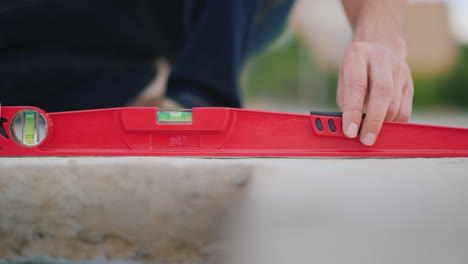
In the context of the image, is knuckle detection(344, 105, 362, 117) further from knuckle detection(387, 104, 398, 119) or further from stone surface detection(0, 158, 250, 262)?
stone surface detection(0, 158, 250, 262)

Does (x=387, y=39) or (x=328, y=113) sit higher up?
(x=387, y=39)

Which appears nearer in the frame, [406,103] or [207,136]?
[207,136]

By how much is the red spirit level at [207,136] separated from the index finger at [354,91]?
0.05 ft

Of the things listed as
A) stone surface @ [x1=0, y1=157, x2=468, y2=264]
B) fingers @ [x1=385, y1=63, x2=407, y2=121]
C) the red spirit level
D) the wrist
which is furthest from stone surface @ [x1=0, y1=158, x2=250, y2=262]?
the wrist

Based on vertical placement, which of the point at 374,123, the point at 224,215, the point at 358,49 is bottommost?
the point at 224,215

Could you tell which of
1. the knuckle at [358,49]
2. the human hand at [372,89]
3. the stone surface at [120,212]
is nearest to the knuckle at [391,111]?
the human hand at [372,89]

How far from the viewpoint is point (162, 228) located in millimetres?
418

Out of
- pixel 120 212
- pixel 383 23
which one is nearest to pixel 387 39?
pixel 383 23

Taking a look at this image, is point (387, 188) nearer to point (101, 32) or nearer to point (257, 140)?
point (257, 140)

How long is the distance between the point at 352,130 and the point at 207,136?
0.69 ft

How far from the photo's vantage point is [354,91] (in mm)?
583

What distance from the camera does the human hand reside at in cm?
55

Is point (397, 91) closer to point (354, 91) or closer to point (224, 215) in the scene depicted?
point (354, 91)

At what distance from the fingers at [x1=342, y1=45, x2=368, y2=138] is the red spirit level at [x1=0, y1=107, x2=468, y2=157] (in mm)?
17
